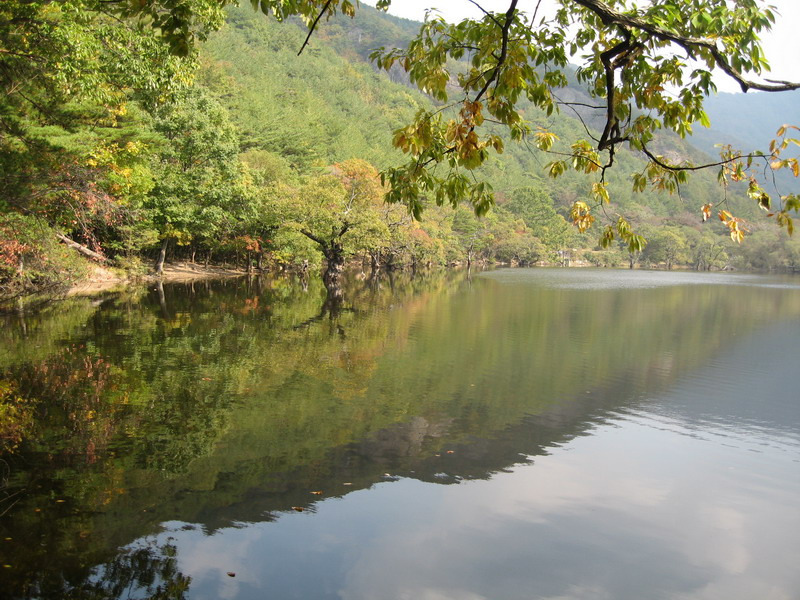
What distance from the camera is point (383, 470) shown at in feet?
24.4

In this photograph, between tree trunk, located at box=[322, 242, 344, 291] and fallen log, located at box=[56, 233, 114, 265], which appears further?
tree trunk, located at box=[322, 242, 344, 291]

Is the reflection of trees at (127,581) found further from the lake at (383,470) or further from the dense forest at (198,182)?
the dense forest at (198,182)

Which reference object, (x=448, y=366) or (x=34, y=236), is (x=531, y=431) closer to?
(x=448, y=366)

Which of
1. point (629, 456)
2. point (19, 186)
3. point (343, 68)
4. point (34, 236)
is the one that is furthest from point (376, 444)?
point (343, 68)

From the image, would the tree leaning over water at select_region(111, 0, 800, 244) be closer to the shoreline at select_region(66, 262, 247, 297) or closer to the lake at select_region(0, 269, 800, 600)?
the lake at select_region(0, 269, 800, 600)

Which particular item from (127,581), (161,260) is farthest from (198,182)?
(127,581)

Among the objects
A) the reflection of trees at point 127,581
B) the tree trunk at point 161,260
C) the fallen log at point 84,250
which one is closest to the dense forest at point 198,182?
the fallen log at point 84,250

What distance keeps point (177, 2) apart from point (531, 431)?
7712 mm

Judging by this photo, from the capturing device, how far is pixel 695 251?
307 ft

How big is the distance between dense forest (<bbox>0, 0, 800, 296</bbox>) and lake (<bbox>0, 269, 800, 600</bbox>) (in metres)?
3.32

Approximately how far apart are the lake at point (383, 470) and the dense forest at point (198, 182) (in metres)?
3.32

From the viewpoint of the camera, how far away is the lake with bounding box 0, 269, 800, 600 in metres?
5.25

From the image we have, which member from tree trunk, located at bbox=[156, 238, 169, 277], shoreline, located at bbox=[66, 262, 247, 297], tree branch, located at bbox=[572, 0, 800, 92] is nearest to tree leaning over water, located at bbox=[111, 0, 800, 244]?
tree branch, located at bbox=[572, 0, 800, 92]

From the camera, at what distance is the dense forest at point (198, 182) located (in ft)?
37.3
